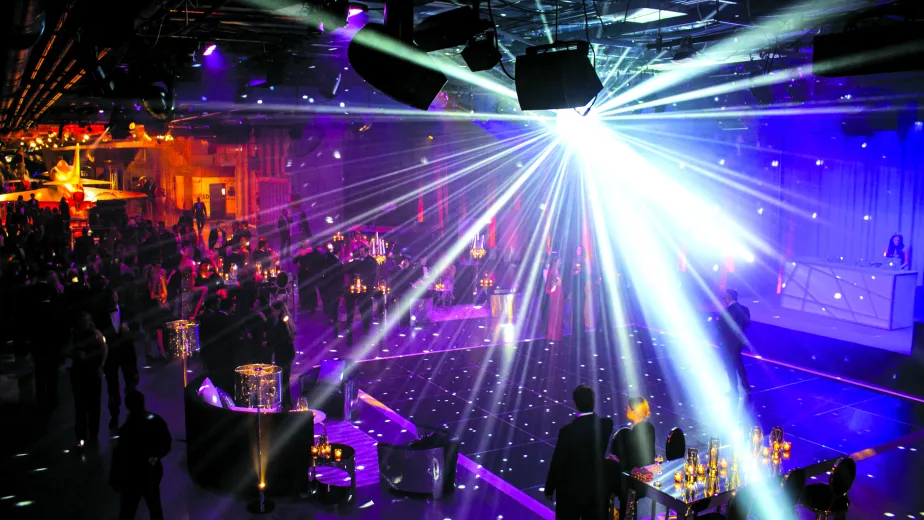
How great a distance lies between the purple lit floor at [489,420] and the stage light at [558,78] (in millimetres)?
3189

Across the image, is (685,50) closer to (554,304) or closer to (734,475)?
(554,304)

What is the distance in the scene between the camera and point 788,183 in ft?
47.9

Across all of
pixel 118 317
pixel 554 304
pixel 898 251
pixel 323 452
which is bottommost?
pixel 323 452

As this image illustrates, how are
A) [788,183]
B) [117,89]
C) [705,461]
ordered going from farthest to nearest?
[788,183] → [117,89] → [705,461]

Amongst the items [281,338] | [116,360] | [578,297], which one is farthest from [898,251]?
[116,360]

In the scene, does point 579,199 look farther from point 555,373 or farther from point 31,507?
point 31,507

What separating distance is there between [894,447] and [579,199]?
9.61m

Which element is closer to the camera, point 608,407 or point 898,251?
point 608,407

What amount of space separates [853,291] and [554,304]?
5531 mm

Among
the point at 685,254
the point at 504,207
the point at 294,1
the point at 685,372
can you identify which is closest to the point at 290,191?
the point at 504,207

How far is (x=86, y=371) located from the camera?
19.7 feet

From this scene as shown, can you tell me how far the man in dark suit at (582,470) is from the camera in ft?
13.6

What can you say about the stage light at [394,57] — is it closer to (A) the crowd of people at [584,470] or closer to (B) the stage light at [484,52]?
(B) the stage light at [484,52]

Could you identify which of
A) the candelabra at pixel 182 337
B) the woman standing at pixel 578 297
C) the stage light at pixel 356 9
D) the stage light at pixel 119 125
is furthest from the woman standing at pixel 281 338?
the stage light at pixel 119 125
